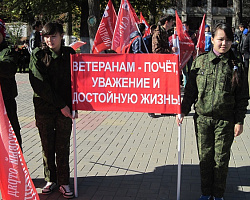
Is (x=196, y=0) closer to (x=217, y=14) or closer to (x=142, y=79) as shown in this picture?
(x=217, y=14)

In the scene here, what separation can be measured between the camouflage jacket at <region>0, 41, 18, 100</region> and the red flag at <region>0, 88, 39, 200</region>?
941 mm

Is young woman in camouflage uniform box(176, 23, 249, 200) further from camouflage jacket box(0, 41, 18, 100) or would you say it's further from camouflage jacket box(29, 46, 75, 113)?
camouflage jacket box(0, 41, 18, 100)

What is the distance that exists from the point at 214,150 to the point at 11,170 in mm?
2023

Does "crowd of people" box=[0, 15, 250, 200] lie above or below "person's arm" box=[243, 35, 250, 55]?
below

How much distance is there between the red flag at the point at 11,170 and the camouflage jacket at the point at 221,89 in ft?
6.05

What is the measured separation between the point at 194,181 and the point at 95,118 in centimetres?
390

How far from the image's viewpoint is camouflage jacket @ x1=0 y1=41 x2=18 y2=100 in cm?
395

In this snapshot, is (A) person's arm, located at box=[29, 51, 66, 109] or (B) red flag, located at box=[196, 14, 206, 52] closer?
(A) person's arm, located at box=[29, 51, 66, 109]

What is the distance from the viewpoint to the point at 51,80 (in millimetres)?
4121

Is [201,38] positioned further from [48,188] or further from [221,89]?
[48,188]

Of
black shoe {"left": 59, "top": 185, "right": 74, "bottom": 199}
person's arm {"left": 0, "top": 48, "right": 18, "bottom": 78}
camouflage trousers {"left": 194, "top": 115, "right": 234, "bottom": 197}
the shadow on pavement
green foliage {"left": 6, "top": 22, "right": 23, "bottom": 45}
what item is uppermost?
green foliage {"left": 6, "top": 22, "right": 23, "bottom": 45}

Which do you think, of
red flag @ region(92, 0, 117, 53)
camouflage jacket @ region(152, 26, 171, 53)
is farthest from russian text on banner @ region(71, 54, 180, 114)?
red flag @ region(92, 0, 117, 53)

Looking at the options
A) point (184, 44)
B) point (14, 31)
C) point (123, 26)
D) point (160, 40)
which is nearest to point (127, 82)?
point (123, 26)

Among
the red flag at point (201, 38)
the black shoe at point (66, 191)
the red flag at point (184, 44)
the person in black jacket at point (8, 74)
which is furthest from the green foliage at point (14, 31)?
the black shoe at point (66, 191)
